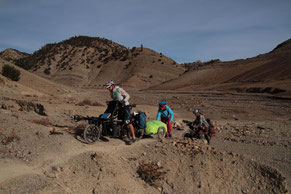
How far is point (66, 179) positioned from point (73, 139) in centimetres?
226

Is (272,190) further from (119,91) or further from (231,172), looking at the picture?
(119,91)

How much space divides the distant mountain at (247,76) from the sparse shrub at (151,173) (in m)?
22.0

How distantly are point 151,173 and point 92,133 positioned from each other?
246 cm

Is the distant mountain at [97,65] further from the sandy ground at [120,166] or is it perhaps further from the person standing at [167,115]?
the sandy ground at [120,166]

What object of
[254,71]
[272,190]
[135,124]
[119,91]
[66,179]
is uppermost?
[254,71]

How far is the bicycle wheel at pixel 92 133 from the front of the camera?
690 centimetres

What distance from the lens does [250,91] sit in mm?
28109

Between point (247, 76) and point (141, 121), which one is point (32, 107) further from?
point (247, 76)

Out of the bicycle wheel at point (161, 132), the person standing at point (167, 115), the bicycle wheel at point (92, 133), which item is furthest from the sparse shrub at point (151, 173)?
the person standing at point (167, 115)

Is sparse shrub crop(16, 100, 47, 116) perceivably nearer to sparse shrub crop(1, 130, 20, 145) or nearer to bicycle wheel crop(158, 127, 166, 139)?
sparse shrub crop(1, 130, 20, 145)

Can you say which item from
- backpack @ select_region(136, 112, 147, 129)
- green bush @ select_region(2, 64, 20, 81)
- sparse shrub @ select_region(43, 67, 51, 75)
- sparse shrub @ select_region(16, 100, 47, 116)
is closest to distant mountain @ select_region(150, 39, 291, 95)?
backpack @ select_region(136, 112, 147, 129)

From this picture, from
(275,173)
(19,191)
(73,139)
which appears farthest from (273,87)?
(19,191)

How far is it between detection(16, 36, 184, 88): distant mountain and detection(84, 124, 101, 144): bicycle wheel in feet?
161

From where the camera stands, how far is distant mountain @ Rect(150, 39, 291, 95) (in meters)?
29.1
